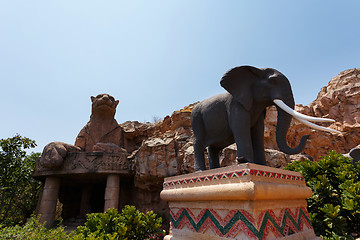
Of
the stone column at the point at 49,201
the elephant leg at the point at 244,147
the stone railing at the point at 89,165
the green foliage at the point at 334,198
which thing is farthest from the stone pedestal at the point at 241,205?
the stone column at the point at 49,201

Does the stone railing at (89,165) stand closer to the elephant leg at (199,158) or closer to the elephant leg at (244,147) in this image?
the elephant leg at (199,158)

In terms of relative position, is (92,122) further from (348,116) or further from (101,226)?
(348,116)

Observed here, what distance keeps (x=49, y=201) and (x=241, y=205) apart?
9.77 m

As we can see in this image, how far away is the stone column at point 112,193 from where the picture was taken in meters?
9.02

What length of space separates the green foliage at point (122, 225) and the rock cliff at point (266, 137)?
4562mm

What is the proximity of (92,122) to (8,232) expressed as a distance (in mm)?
6960

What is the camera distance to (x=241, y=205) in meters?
2.09

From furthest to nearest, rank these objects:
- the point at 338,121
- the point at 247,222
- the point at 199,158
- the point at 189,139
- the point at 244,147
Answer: the point at 338,121
the point at 189,139
the point at 199,158
the point at 244,147
the point at 247,222

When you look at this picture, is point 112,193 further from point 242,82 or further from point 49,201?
point 242,82

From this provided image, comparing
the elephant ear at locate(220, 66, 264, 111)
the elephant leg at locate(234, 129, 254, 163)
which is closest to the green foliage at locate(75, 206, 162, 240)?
the elephant leg at locate(234, 129, 254, 163)

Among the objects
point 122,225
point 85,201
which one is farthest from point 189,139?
point 85,201

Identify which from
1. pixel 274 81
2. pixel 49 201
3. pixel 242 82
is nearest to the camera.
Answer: pixel 274 81

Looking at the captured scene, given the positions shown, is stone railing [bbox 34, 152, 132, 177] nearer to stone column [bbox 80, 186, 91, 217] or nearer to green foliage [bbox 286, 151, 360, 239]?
stone column [bbox 80, 186, 91, 217]

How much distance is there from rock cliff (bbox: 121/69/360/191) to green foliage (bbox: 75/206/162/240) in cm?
456
